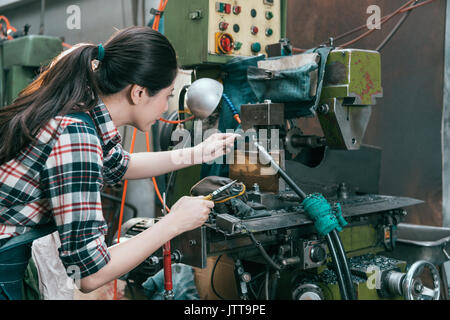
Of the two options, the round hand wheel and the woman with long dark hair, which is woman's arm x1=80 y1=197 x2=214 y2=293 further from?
the round hand wheel

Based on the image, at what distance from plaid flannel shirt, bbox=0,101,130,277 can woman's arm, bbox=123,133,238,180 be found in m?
0.47

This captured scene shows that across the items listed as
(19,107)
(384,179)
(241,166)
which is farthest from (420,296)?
(19,107)

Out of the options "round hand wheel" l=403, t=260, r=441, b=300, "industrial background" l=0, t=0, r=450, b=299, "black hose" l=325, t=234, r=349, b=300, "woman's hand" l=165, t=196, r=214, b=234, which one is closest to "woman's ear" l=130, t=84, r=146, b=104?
"woman's hand" l=165, t=196, r=214, b=234

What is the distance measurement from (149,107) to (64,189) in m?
0.37

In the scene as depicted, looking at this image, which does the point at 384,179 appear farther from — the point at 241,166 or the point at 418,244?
the point at 241,166

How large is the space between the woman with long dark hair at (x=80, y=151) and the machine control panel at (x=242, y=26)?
836 millimetres

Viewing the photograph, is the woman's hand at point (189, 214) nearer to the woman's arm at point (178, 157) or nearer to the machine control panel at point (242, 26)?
the woman's arm at point (178, 157)

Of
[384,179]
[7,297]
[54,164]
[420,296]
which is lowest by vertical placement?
[420,296]

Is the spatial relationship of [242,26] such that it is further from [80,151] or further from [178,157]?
[80,151]

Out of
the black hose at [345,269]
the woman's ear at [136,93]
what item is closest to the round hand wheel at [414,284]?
the black hose at [345,269]

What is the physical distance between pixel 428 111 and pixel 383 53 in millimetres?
402

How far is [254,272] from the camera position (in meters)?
1.66

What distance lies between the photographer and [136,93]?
4.04 feet

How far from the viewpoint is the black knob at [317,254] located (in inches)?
58.2
